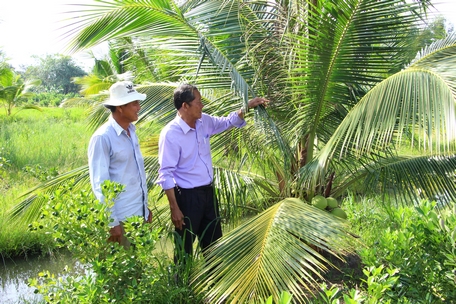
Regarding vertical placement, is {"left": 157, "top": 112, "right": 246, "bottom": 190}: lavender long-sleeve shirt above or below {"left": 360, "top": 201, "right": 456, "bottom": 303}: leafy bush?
above

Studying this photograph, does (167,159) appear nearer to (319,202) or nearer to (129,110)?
(129,110)

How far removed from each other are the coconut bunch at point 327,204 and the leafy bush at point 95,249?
1.63 m

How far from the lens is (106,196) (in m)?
2.42

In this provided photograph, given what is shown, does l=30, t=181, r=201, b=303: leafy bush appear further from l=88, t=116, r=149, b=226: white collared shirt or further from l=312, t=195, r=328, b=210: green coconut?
l=312, t=195, r=328, b=210: green coconut

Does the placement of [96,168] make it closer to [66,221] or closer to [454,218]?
[66,221]

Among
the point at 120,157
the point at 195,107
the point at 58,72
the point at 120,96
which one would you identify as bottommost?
the point at 58,72

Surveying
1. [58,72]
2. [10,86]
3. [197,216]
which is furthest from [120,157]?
[58,72]

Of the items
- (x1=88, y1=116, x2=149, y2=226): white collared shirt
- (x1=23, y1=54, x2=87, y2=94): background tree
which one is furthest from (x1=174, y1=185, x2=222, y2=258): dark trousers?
(x1=23, y1=54, x2=87, y2=94): background tree

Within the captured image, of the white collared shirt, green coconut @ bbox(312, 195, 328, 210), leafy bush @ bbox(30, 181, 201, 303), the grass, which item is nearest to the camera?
leafy bush @ bbox(30, 181, 201, 303)

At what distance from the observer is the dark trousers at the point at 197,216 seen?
3.22m

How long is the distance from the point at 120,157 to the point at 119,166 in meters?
0.06

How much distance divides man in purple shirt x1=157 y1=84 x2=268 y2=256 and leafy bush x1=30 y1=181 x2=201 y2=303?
0.58 meters

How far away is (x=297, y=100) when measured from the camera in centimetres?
384

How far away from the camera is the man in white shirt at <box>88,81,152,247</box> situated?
270cm
